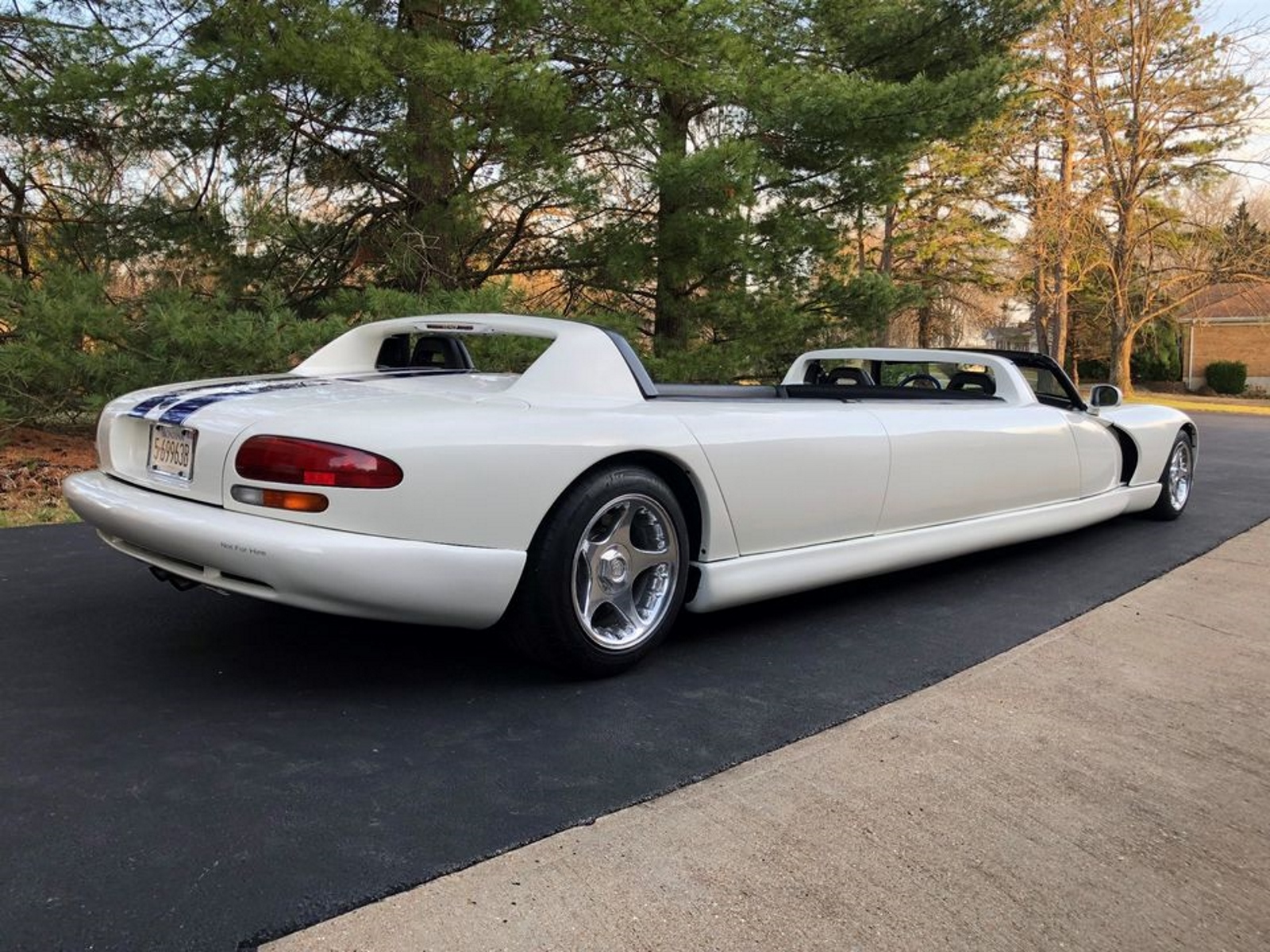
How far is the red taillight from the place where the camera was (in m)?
2.60

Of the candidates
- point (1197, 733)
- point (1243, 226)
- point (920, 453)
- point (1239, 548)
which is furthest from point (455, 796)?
point (1243, 226)

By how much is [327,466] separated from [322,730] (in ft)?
2.50

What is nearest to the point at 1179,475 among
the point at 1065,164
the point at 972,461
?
the point at 972,461

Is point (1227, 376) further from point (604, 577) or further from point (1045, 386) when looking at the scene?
point (604, 577)

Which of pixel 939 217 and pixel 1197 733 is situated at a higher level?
pixel 939 217

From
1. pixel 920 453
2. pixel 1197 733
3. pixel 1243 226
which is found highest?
pixel 1243 226

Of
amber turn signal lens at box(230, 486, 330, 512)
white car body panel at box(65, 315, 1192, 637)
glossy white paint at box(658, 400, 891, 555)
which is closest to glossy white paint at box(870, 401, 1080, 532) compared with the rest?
white car body panel at box(65, 315, 1192, 637)

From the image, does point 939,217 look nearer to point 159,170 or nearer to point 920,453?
point 159,170

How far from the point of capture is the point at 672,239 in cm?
1025

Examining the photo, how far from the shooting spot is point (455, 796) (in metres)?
2.30

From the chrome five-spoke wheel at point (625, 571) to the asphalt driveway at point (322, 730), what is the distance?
7.2 inches

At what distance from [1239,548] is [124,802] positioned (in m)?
5.95

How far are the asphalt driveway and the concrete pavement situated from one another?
13cm

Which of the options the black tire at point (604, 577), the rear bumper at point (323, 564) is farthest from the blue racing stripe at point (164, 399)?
the black tire at point (604, 577)
